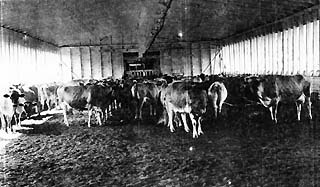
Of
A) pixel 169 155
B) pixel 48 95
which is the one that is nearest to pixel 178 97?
pixel 169 155

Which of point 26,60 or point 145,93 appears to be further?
point 26,60

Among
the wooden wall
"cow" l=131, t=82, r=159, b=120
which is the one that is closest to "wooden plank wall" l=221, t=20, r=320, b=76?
the wooden wall

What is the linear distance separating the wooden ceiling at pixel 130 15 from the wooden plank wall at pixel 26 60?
2.76ft

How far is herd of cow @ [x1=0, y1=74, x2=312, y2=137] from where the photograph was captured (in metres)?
9.65

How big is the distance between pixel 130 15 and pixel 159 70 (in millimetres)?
15490

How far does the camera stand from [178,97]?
9.80 metres

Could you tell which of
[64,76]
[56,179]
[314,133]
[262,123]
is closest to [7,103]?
[56,179]

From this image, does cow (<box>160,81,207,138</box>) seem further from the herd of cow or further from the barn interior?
the barn interior

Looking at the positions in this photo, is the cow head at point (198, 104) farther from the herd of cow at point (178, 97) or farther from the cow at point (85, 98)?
the cow at point (85, 98)

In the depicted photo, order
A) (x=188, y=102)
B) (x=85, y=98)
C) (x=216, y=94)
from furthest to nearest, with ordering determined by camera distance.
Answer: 1. (x=85, y=98)
2. (x=216, y=94)
3. (x=188, y=102)

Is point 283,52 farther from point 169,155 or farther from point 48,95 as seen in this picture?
point 169,155

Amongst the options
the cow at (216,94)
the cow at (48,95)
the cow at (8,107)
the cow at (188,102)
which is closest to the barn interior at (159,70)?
the cow at (188,102)

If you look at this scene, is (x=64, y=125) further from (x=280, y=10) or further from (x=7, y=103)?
(x=280, y=10)

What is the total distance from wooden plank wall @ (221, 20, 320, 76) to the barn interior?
0.26 ft
